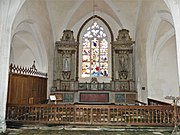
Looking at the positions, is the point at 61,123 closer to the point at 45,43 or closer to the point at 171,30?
the point at 45,43

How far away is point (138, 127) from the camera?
489 cm

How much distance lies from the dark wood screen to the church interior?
0.14 ft

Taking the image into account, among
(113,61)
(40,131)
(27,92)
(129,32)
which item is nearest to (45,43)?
(27,92)

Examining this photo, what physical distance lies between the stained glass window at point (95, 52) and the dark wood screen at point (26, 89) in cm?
349

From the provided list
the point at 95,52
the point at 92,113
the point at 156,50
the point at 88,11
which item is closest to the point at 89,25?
the point at 88,11

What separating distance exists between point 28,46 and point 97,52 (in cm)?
460

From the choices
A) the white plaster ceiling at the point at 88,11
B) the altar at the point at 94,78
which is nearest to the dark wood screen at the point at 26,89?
the altar at the point at 94,78

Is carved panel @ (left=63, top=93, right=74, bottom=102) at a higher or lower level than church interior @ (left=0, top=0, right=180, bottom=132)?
lower

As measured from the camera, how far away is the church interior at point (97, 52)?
8.97 metres

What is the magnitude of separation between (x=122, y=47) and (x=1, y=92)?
8.34 metres

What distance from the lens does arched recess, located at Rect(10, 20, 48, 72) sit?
340 inches

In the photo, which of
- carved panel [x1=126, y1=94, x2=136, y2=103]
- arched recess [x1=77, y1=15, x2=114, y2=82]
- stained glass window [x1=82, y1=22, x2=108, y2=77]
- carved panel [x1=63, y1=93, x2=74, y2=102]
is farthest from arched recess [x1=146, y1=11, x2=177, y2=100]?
carved panel [x1=63, y1=93, x2=74, y2=102]

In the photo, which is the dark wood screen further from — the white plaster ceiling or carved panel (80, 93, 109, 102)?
the white plaster ceiling

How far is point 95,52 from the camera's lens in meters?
12.5
